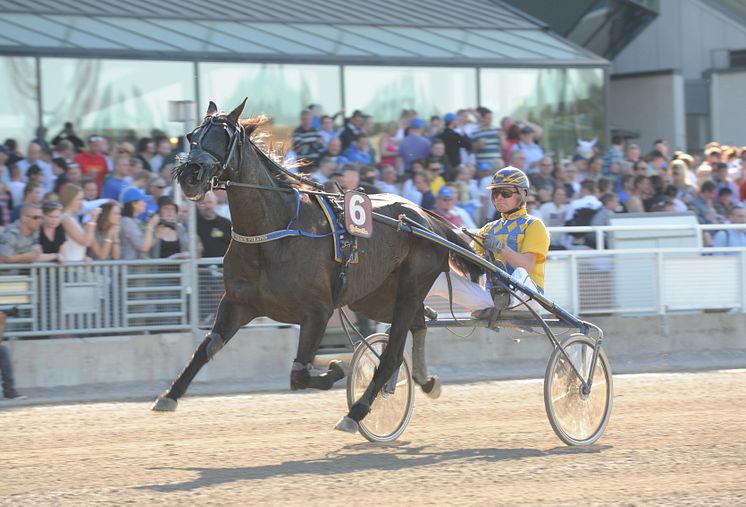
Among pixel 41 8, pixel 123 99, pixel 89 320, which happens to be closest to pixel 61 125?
pixel 123 99

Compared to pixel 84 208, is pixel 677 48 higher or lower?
higher

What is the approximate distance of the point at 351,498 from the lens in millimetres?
5590

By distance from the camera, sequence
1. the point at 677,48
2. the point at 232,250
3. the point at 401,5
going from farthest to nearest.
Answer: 1. the point at 677,48
2. the point at 401,5
3. the point at 232,250

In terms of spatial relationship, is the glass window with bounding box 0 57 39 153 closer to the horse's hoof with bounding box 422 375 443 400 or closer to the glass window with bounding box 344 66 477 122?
the glass window with bounding box 344 66 477 122

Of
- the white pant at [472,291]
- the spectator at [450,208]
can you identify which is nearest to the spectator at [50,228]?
the spectator at [450,208]

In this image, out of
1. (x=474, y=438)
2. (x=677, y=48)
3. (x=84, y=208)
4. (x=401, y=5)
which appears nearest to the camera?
(x=474, y=438)

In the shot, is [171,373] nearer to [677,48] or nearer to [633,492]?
[633,492]

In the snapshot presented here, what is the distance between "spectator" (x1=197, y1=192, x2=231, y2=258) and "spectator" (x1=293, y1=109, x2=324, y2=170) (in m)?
1.77

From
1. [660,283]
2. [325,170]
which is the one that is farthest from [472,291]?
[660,283]

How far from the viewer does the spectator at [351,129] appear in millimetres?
13269

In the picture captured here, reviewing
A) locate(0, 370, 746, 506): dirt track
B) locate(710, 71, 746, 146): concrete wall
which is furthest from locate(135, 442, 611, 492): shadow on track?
locate(710, 71, 746, 146): concrete wall

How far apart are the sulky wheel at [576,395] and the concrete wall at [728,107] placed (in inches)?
619

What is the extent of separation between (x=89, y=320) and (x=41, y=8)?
572 centimetres

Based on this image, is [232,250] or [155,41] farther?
[155,41]
